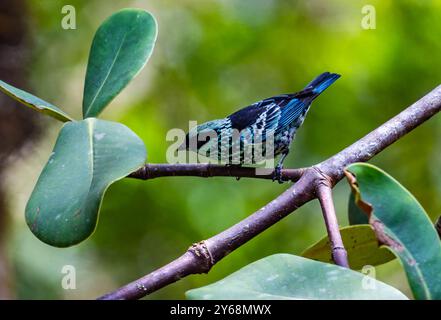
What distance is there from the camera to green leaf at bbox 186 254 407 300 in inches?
33.1

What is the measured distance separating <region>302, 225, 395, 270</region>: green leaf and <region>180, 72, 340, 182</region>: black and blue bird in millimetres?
522

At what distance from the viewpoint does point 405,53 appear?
286 centimetres

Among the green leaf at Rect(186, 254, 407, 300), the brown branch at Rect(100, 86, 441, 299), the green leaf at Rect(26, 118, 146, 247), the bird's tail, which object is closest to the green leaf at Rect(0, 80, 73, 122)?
the green leaf at Rect(26, 118, 146, 247)

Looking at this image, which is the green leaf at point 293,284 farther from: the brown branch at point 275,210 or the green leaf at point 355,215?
the green leaf at point 355,215

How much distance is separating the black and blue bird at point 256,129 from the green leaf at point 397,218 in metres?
0.81

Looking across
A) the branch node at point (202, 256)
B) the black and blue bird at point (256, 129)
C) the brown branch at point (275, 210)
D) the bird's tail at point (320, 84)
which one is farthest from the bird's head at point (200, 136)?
the branch node at point (202, 256)

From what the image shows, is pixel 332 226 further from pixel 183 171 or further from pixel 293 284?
pixel 183 171

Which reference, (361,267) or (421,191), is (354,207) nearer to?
(361,267)

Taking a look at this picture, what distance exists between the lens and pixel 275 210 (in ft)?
3.59

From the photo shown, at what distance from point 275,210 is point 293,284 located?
0.23m

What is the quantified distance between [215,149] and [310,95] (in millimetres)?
528

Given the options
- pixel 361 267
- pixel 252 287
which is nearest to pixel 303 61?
pixel 361 267

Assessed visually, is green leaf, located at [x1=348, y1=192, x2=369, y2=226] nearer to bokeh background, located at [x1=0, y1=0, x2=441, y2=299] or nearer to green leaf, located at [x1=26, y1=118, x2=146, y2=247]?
green leaf, located at [x1=26, y1=118, x2=146, y2=247]

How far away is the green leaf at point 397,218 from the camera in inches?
35.0
